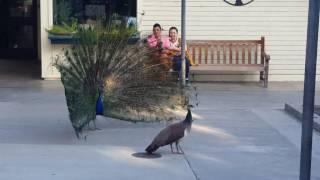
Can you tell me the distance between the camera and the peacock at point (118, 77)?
327 inches

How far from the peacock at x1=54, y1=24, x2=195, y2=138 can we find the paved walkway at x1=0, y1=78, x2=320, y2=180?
275 mm

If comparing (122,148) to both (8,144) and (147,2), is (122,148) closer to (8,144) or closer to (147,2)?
(8,144)

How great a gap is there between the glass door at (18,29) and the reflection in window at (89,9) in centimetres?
365

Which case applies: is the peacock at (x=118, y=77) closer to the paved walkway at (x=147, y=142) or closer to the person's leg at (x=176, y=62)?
the paved walkway at (x=147, y=142)

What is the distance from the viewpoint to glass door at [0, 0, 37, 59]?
16922 mm

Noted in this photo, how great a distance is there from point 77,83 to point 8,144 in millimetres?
1138

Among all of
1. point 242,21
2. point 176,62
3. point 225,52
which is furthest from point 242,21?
point 176,62

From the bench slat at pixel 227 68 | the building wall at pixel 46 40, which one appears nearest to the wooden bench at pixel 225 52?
the bench slat at pixel 227 68

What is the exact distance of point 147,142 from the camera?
7.85m

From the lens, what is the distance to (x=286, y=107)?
33.2 ft

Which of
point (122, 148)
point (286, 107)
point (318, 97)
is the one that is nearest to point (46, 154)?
point (122, 148)

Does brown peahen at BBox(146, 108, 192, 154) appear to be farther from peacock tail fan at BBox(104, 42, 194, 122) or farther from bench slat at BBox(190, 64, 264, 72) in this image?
bench slat at BBox(190, 64, 264, 72)

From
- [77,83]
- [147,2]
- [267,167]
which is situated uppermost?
[147,2]

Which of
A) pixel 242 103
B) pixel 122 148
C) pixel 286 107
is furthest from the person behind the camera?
pixel 242 103
